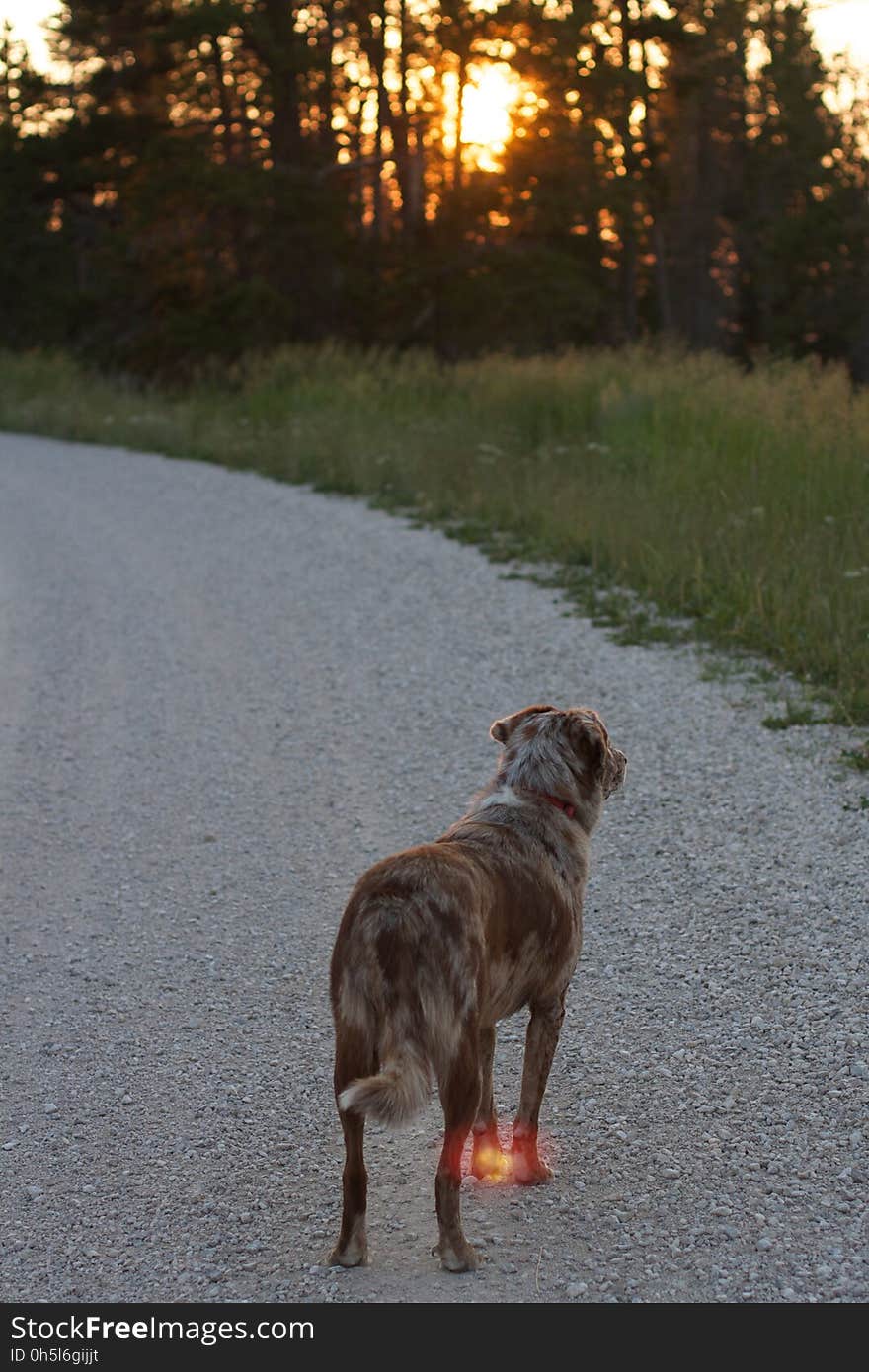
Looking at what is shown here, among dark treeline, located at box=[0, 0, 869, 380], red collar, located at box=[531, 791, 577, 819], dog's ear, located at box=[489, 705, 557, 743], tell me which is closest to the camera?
red collar, located at box=[531, 791, 577, 819]

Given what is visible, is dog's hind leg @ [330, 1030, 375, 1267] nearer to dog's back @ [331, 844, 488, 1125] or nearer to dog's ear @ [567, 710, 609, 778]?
dog's back @ [331, 844, 488, 1125]

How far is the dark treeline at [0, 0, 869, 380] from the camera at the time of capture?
2914 cm

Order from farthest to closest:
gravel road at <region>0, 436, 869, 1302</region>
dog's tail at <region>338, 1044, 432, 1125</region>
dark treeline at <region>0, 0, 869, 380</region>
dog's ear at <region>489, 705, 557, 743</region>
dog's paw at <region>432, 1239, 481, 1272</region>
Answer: dark treeline at <region>0, 0, 869, 380</region> < dog's ear at <region>489, 705, 557, 743</region> < gravel road at <region>0, 436, 869, 1302</region> < dog's paw at <region>432, 1239, 481, 1272</region> < dog's tail at <region>338, 1044, 432, 1125</region>

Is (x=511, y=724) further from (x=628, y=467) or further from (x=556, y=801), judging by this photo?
(x=628, y=467)

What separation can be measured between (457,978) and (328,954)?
7.23 ft

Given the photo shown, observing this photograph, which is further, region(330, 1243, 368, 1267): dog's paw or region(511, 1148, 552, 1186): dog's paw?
region(511, 1148, 552, 1186): dog's paw

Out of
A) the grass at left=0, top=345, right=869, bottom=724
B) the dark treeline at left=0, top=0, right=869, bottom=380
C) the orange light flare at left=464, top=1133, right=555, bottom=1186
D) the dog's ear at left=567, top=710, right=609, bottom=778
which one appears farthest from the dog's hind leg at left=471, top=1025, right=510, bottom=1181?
the dark treeline at left=0, top=0, right=869, bottom=380

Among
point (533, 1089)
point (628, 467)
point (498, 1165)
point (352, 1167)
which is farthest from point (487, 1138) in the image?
point (628, 467)

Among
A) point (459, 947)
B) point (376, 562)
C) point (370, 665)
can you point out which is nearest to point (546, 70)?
point (376, 562)

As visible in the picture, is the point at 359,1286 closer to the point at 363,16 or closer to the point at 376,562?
the point at 376,562

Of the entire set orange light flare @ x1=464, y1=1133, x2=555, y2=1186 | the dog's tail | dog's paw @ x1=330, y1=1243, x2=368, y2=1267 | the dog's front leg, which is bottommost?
orange light flare @ x1=464, y1=1133, x2=555, y2=1186

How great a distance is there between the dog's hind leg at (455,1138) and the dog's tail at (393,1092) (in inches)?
3.6

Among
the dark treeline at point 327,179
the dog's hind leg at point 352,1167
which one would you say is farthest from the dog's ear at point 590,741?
the dark treeline at point 327,179

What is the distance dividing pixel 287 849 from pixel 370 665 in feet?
10.5
